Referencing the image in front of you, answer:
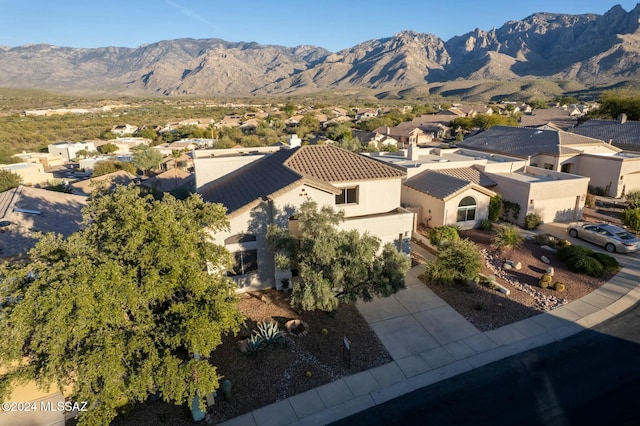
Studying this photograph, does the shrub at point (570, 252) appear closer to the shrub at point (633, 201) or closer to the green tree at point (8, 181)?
the shrub at point (633, 201)

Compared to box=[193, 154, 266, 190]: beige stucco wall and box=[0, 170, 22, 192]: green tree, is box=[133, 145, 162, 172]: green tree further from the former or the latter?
box=[193, 154, 266, 190]: beige stucco wall

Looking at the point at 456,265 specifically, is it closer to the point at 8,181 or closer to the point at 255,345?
the point at 255,345

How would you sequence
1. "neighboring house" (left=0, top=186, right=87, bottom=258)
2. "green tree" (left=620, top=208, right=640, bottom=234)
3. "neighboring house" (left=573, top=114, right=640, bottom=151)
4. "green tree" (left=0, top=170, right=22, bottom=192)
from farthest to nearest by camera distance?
"neighboring house" (left=573, top=114, right=640, bottom=151)
"green tree" (left=0, top=170, right=22, bottom=192)
"green tree" (left=620, top=208, right=640, bottom=234)
"neighboring house" (left=0, top=186, right=87, bottom=258)

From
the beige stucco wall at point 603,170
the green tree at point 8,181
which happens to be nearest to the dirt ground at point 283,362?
the green tree at point 8,181

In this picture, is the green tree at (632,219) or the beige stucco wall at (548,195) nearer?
the green tree at (632,219)

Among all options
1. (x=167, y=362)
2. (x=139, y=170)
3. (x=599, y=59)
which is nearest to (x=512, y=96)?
(x=599, y=59)

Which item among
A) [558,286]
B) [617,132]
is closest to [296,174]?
[558,286]

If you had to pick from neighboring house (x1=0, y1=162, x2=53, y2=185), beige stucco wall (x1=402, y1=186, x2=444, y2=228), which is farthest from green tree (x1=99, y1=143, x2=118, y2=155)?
beige stucco wall (x1=402, y1=186, x2=444, y2=228)

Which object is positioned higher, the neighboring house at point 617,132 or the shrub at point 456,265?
the neighboring house at point 617,132
